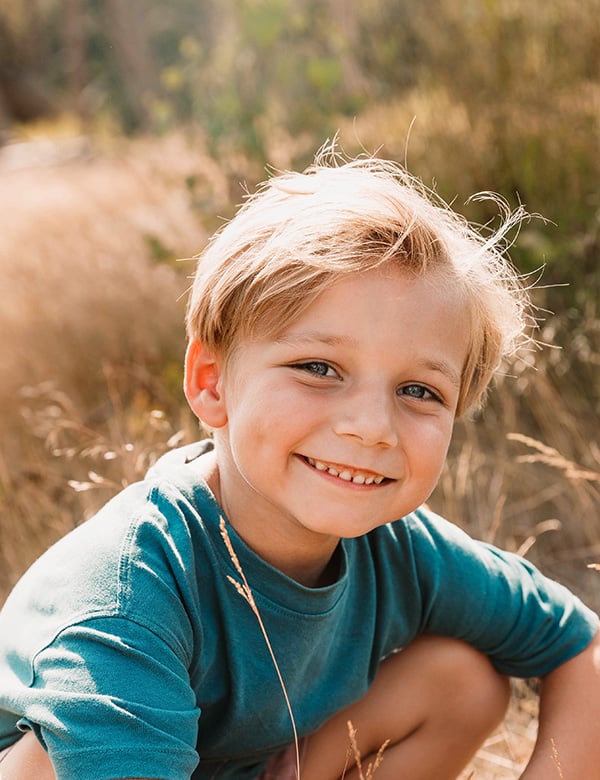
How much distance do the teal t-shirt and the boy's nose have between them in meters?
0.31

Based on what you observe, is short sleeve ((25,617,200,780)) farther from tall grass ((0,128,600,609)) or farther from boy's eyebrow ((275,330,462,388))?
tall grass ((0,128,600,609))

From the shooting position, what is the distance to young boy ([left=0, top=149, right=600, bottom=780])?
1.55 meters

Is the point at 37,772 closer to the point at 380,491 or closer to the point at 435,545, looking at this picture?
the point at 380,491

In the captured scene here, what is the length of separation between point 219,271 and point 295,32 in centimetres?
328

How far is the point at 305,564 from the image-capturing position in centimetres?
195

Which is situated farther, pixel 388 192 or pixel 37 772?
pixel 388 192

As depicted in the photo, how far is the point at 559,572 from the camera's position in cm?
319

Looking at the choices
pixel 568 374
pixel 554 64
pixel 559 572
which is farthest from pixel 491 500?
pixel 554 64

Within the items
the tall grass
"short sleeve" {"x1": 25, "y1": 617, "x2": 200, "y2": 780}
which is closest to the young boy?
"short sleeve" {"x1": 25, "y1": 617, "x2": 200, "y2": 780}

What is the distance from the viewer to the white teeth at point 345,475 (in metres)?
1.73

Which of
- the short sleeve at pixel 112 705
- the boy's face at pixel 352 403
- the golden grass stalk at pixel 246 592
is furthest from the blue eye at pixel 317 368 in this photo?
the short sleeve at pixel 112 705

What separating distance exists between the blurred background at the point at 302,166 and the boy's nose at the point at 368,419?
691 mm

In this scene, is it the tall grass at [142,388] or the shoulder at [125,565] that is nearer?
the shoulder at [125,565]

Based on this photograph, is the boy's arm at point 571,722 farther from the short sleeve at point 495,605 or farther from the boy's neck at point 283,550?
the boy's neck at point 283,550
